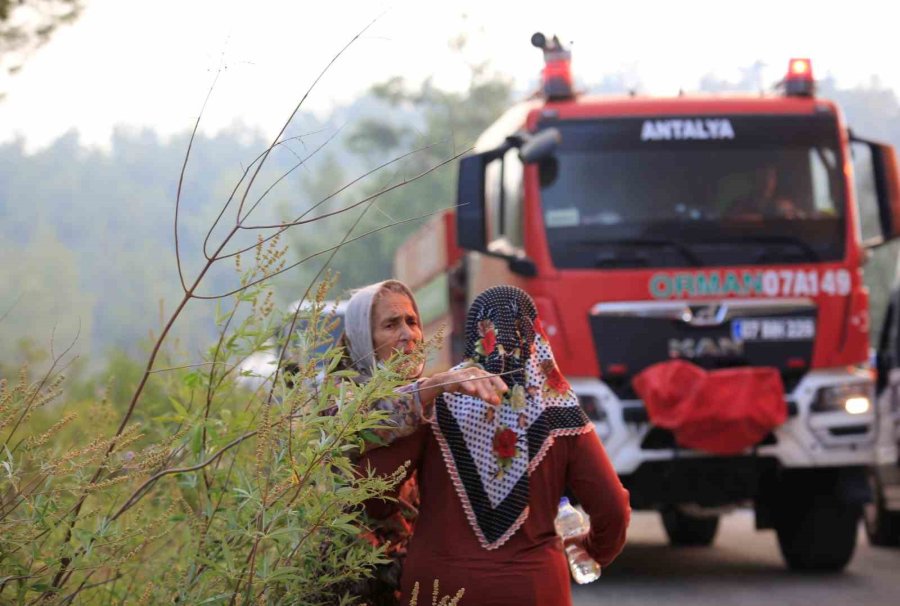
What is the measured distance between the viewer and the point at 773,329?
33.0 feet

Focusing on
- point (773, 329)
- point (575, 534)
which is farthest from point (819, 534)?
point (575, 534)

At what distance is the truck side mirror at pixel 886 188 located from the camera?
10.7m

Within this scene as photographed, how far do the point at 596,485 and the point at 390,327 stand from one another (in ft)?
2.23

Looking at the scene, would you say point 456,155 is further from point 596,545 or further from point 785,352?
point 785,352

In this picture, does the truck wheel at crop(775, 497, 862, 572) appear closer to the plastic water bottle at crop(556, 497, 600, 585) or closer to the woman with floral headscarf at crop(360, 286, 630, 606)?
the plastic water bottle at crop(556, 497, 600, 585)

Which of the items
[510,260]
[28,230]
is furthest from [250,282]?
[28,230]

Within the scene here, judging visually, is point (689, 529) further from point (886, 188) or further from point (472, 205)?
point (472, 205)

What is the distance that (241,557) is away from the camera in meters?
3.57

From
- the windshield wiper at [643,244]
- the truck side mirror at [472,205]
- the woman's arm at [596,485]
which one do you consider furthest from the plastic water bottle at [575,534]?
the windshield wiper at [643,244]

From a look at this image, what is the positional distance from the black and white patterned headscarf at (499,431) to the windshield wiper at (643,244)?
→ 6376 millimetres

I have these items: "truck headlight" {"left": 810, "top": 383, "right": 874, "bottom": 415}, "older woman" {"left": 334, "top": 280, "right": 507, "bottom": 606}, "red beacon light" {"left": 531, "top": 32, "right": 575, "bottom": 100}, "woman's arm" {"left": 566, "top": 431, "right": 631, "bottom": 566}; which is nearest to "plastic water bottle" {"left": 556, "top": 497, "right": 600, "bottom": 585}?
"woman's arm" {"left": 566, "top": 431, "right": 631, "bottom": 566}

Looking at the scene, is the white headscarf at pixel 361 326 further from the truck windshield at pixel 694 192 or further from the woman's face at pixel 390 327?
the truck windshield at pixel 694 192

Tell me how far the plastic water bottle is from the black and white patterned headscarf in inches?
9.5

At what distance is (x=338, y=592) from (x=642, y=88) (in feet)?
27.4
